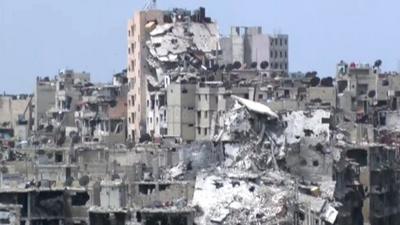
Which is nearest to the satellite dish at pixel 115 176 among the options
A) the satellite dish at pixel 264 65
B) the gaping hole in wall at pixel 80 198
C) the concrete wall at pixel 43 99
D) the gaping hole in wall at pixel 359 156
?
the gaping hole in wall at pixel 80 198

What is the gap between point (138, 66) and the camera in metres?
79.4

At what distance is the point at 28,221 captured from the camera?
49562 millimetres

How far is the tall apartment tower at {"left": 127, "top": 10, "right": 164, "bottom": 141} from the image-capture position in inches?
3088

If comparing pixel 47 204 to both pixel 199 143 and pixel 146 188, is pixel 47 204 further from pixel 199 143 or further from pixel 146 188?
pixel 199 143

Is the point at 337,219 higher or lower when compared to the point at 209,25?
lower

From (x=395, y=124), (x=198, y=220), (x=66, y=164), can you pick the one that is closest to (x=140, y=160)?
(x=66, y=164)

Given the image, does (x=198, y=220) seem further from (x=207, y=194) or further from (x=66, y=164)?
(x=66, y=164)

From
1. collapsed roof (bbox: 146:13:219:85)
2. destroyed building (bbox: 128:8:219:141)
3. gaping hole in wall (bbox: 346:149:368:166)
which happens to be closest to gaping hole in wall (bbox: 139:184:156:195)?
gaping hole in wall (bbox: 346:149:368:166)

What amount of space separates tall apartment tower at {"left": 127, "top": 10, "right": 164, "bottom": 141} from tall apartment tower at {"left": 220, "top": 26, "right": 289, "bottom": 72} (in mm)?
17495

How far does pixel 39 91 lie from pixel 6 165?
38.3m

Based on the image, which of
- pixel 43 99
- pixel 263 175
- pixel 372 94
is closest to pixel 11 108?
pixel 43 99

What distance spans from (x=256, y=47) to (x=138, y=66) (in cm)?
2385

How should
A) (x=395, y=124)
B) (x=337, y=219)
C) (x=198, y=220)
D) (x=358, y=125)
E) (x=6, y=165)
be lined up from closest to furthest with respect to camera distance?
1. (x=198, y=220)
2. (x=337, y=219)
3. (x=6, y=165)
4. (x=358, y=125)
5. (x=395, y=124)

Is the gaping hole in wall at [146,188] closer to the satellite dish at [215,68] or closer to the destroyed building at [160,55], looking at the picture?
the destroyed building at [160,55]
